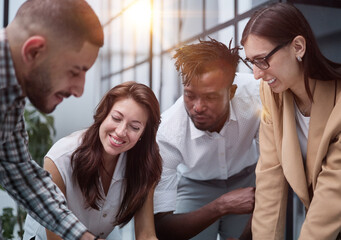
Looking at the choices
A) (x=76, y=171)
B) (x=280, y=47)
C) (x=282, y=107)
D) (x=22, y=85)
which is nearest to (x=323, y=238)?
(x=282, y=107)

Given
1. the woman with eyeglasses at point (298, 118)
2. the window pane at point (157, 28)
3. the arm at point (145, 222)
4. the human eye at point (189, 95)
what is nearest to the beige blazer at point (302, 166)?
the woman with eyeglasses at point (298, 118)

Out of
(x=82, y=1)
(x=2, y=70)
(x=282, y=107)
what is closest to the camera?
(x=2, y=70)

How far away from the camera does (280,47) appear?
1.58 metres

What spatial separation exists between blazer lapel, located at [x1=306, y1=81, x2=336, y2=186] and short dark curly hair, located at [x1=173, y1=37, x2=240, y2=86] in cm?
55

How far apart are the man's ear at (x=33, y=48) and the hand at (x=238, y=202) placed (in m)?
1.24

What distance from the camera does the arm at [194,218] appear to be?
2044mm

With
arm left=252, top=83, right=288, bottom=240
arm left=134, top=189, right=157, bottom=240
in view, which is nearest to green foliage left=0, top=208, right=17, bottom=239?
arm left=134, top=189, right=157, bottom=240

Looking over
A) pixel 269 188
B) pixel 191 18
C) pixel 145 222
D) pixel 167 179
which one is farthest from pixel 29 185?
pixel 191 18

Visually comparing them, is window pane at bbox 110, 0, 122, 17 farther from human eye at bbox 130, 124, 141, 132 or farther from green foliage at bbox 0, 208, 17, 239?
green foliage at bbox 0, 208, 17, 239

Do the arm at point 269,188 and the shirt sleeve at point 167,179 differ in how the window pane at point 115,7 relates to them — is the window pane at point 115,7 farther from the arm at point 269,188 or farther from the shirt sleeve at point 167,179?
the arm at point 269,188

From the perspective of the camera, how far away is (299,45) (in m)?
1.58

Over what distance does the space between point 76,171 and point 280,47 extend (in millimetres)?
1015

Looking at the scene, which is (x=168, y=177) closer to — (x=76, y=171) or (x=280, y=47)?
(x=76, y=171)

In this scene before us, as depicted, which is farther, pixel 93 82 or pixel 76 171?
pixel 93 82
